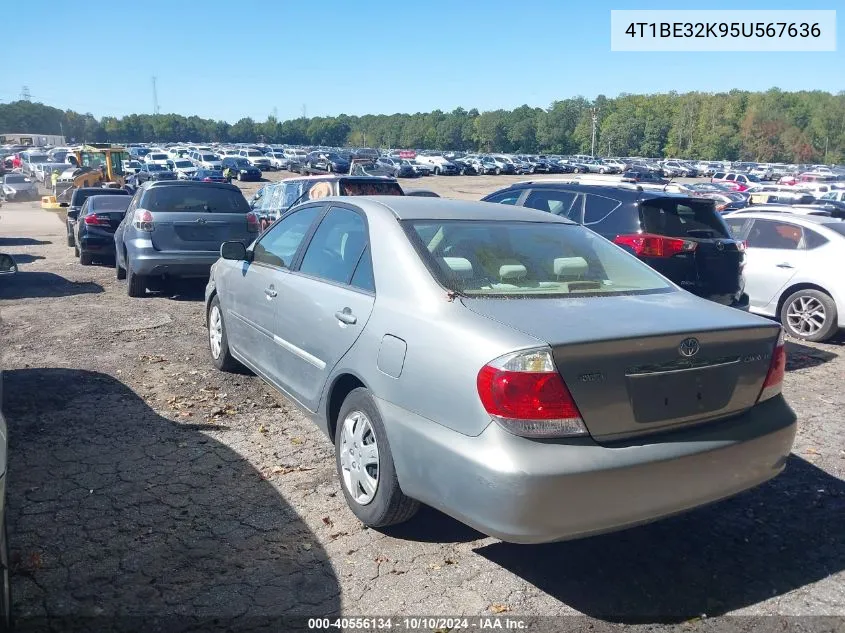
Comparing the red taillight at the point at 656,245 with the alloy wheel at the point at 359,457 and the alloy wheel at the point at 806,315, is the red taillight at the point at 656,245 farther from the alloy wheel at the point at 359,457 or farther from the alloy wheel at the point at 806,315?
the alloy wheel at the point at 359,457

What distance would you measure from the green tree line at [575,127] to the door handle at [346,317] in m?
137

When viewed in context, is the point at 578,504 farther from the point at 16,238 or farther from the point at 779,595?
the point at 16,238

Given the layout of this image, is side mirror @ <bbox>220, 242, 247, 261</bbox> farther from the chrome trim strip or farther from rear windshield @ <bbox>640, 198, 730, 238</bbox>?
rear windshield @ <bbox>640, 198, 730, 238</bbox>

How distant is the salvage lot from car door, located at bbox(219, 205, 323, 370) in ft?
1.68

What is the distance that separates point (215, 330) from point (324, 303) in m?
2.55

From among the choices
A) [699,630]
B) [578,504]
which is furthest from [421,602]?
[699,630]

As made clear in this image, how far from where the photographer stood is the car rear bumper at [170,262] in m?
9.63

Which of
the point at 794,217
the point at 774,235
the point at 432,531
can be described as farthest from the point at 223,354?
the point at 794,217

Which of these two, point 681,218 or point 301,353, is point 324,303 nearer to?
point 301,353

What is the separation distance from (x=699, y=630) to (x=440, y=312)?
172 cm

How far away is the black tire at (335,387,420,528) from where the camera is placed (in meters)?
3.53

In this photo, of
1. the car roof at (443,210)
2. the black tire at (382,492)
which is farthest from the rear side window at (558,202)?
the black tire at (382,492)

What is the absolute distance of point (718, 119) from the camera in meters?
134

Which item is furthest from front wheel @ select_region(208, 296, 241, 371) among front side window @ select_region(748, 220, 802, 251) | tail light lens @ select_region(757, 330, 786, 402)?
front side window @ select_region(748, 220, 802, 251)
